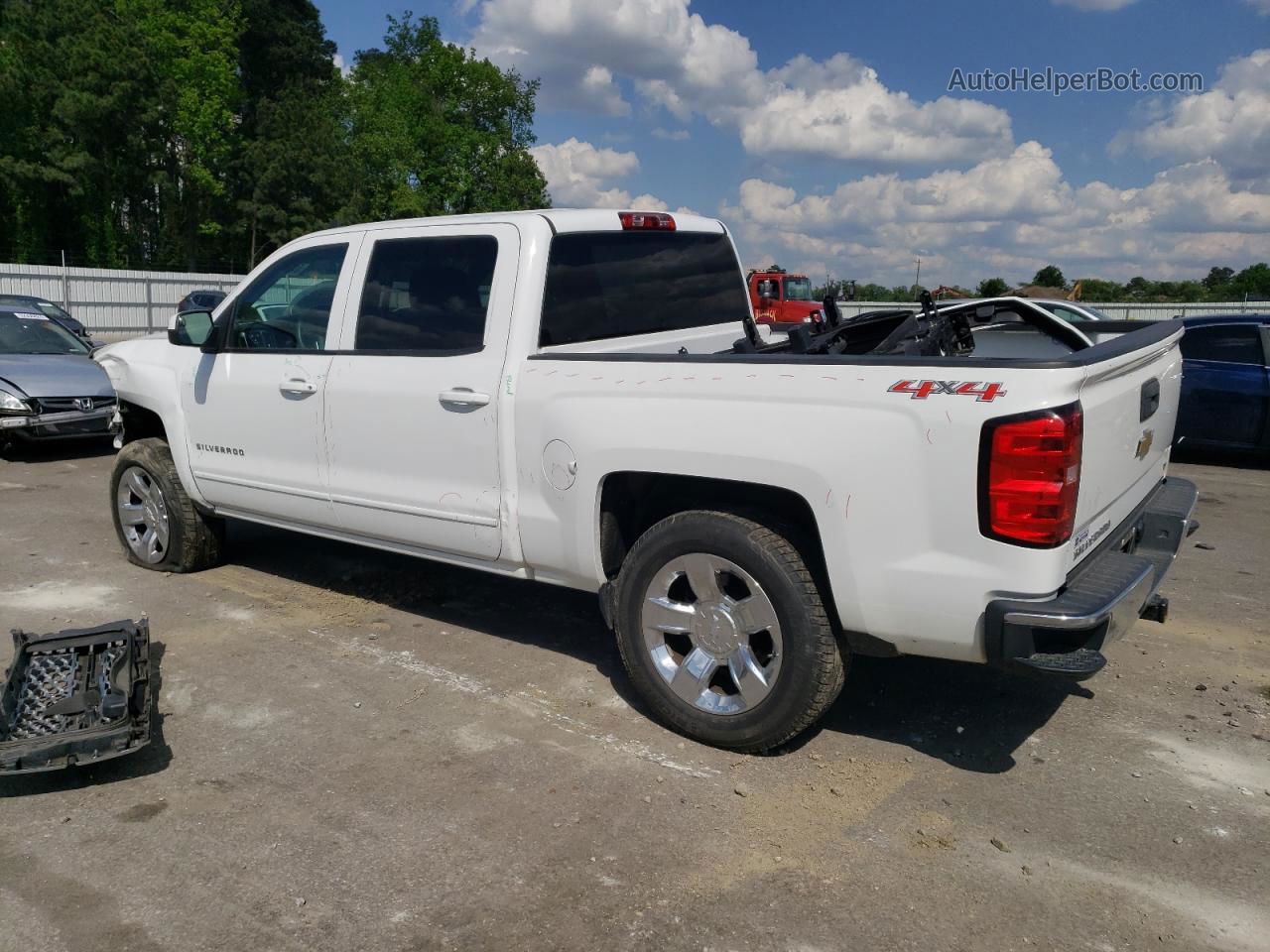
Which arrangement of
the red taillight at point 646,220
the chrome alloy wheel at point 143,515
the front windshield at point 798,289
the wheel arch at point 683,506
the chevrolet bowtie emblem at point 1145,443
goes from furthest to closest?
the front windshield at point 798,289
the chrome alloy wheel at point 143,515
the red taillight at point 646,220
the chevrolet bowtie emblem at point 1145,443
the wheel arch at point 683,506

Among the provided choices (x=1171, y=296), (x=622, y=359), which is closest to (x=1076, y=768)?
(x=622, y=359)

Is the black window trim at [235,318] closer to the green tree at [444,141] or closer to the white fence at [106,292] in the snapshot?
the white fence at [106,292]

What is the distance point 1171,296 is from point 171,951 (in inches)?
1783

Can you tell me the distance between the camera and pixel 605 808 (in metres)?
3.36

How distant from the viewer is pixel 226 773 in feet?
11.9

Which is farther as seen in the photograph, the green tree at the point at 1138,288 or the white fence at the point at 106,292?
the green tree at the point at 1138,288

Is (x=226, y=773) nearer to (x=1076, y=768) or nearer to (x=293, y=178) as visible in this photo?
(x=1076, y=768)

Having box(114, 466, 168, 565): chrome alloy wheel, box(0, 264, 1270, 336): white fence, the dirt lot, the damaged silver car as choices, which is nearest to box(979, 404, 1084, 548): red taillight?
the dirt lot

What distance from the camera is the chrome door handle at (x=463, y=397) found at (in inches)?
165

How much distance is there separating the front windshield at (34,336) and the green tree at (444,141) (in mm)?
42061

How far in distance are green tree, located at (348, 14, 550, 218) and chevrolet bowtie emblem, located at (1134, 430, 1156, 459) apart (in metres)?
51.1

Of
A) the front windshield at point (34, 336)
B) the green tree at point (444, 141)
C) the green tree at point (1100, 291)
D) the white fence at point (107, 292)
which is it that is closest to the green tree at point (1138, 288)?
the green tree at point (1100, 291)

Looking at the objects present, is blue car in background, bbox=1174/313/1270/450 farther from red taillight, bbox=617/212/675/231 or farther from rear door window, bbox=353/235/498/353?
rear door window, bbox=353/235/498/353

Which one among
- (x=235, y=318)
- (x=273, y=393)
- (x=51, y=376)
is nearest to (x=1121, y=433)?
(x=273, y=393)
